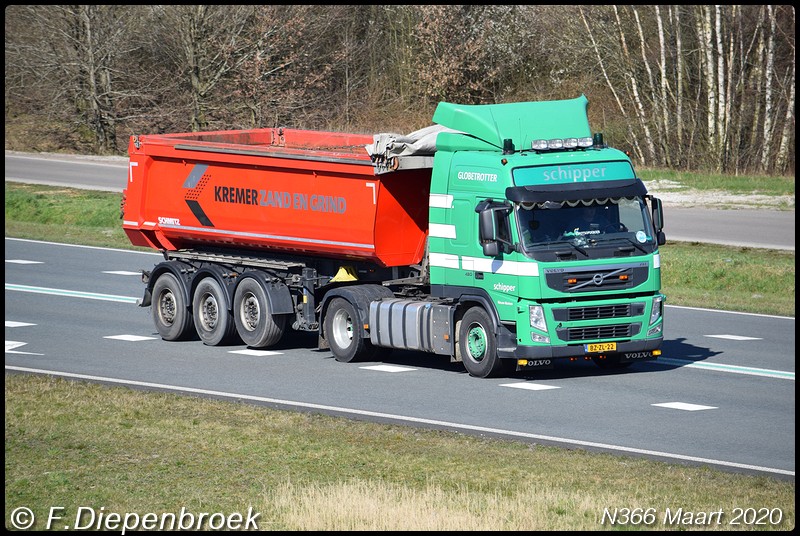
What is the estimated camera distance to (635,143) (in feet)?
149

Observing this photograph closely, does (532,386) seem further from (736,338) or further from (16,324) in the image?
(16,324)

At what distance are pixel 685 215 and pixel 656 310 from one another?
18.7 meters

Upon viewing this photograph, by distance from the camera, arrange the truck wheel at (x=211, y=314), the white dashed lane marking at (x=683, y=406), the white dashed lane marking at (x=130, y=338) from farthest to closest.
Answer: the white dashed lane marking at (x=130, y=338)
the truck wheel at (x=211, y=314)
the white dashed lane marking at (x=683, y=406)

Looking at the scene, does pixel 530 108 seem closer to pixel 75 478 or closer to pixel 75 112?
pixel 75 478

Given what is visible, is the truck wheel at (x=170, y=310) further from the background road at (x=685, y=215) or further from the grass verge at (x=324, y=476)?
the background road at (x=685, y=215)

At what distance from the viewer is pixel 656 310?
1744cm

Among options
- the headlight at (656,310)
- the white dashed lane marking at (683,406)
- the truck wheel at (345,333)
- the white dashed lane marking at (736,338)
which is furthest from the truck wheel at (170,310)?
the white dashed lane marking at (736,338)

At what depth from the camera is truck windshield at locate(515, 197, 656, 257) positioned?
55.3ft

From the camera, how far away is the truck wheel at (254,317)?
1962cm

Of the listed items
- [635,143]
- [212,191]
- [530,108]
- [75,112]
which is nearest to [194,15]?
[75,112]

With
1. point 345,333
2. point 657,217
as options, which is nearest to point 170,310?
point 345,333

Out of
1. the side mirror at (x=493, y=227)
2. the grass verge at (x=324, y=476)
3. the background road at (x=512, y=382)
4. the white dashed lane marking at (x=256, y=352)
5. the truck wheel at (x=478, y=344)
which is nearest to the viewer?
the grass verge at (x=324, y=476)

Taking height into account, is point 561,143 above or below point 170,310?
above

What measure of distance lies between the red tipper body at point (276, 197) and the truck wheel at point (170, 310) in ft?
2.45
